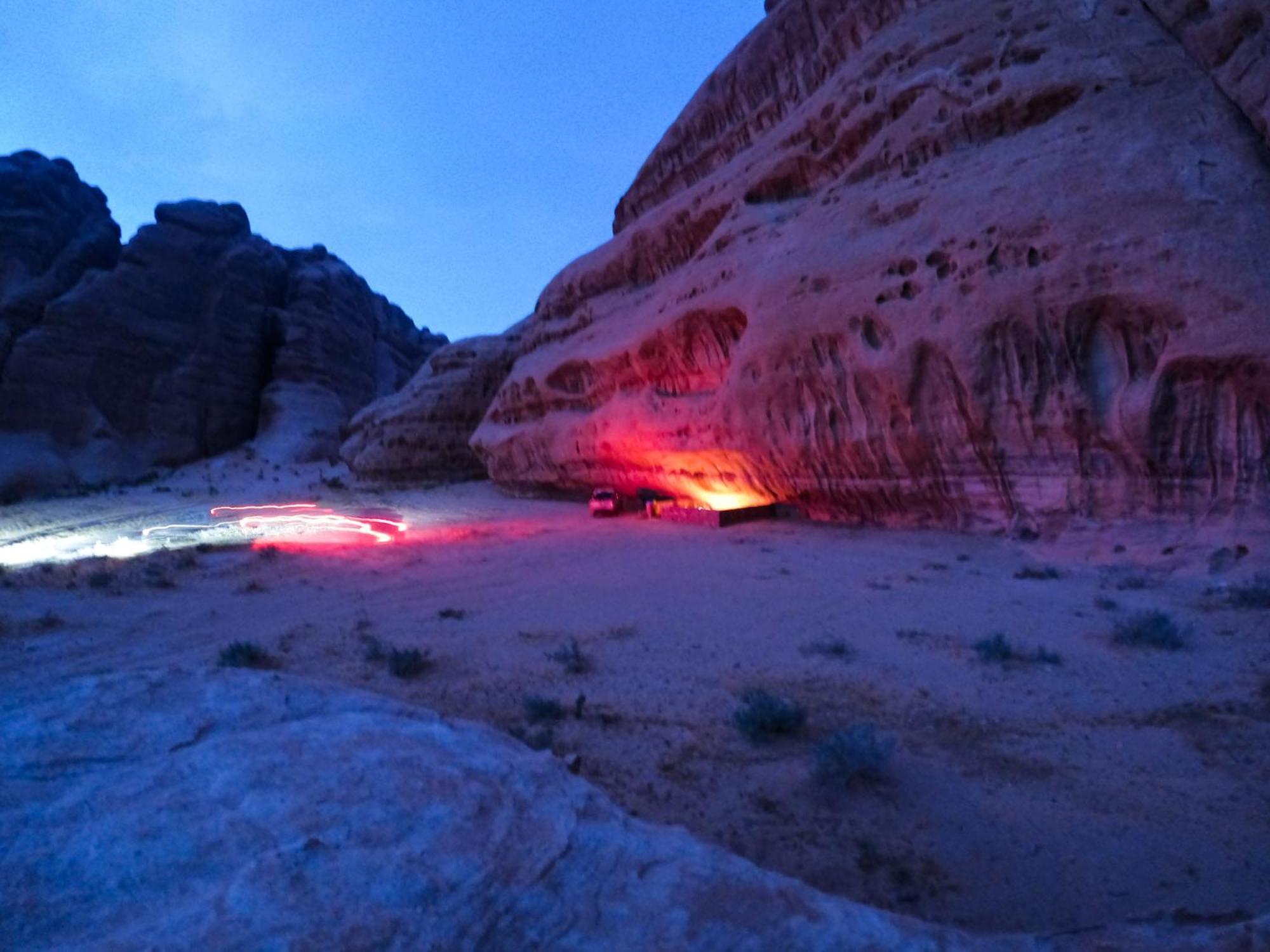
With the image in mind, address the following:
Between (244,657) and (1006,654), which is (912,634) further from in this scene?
(244,657)

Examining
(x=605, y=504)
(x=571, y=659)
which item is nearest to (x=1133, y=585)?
(x=571, y=659)

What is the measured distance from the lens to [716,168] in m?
17.2

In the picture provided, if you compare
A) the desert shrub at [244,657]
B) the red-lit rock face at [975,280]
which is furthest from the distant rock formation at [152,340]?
the desert shrub at [244,657]

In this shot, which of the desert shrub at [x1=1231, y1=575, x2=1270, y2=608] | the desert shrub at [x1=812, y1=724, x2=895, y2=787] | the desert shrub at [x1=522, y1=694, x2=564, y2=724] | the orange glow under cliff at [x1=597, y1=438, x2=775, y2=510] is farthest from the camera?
the orange glow under cliff at [x1=597, y1=438, x2=775, y2=510]

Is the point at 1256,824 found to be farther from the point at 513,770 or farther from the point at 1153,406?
the point at 1153,406

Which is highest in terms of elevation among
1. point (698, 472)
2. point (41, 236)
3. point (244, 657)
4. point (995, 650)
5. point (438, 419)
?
point (41, 236)

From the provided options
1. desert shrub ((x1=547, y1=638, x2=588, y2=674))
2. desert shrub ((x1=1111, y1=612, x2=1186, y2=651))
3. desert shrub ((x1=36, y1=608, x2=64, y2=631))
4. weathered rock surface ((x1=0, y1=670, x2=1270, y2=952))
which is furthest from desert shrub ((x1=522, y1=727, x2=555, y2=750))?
desert shrub ((x1=36, y1=608, x2=64, y2=631))

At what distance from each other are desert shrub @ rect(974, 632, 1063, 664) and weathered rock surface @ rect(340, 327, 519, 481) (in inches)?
898

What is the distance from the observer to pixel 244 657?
521cm

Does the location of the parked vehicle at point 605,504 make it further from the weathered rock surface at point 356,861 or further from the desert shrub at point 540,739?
the weathered rock surface at point 356,861

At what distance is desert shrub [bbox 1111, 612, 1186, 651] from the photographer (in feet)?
15.6

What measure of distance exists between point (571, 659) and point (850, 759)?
2515 mm

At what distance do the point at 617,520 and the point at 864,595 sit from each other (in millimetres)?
8794

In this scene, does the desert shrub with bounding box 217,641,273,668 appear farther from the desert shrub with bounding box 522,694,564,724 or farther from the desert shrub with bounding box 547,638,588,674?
the desert shrub with bounding box 522,694,564,724
